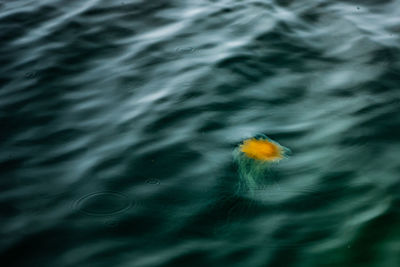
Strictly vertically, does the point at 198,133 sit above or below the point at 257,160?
above

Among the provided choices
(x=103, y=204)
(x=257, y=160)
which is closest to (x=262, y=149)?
(x=257, y=160)

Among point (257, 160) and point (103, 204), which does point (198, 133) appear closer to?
point (257, 160)

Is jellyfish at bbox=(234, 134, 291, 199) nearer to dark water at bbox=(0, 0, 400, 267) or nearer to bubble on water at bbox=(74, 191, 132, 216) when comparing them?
dark water at bbox=(0, 0, 400, 267)

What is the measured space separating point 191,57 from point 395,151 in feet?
6.88

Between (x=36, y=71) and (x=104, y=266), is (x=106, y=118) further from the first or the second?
(x=104, y=266)

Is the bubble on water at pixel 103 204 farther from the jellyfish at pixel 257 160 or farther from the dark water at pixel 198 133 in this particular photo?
the jellyfish at pixel 257 160

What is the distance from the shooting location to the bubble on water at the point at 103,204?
2680 millimetres

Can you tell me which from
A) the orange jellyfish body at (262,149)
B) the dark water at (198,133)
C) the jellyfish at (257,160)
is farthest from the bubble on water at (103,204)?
the orange jellyfish body at (262,149)

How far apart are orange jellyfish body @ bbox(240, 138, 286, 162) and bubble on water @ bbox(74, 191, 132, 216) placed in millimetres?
917

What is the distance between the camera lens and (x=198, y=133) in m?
3.33

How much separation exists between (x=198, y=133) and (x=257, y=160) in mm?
542

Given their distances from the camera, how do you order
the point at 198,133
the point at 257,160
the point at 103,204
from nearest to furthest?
the point at 103,204
the point at 257,160
the point at 198,133

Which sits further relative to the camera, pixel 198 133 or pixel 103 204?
pixel 198 133

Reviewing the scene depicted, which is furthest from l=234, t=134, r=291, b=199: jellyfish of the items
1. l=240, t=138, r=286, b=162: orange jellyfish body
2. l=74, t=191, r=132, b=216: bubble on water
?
l=74, t=191, r=132, b=216: bubble on water
